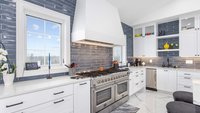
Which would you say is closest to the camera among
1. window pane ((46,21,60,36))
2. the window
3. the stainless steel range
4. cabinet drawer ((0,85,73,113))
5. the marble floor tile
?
cabinet drawer ((0,85,73,113))

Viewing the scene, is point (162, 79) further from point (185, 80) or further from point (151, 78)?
point (185, 80)

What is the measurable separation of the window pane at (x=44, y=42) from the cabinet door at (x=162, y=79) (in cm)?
356

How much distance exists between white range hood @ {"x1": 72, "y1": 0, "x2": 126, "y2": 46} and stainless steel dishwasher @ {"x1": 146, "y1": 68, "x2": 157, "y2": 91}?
7.11 ft

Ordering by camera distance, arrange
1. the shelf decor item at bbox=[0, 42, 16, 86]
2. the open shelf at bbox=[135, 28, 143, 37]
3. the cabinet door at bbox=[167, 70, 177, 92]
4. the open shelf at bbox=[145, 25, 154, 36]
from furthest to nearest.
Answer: the open shelf at bbox=[135, 28, 143, 37] < the open shelf at bbox=[145, 25, 154, 36] < the cabinet door at bbox=[167, 70, 177, 92] < the shelf decor item at bbox=[0, 42, 16, 86]

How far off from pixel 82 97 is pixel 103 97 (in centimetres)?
64

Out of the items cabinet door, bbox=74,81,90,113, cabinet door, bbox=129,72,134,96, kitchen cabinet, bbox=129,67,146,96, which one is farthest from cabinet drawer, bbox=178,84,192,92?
cabinet door, bbox=74,81,90,113

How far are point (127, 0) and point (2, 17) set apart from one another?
121 inches

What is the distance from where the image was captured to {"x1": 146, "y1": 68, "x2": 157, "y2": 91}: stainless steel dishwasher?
430 cm

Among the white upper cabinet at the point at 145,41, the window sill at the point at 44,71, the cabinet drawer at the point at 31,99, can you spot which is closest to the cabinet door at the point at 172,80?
the white upper cabinet at the point at 145,41

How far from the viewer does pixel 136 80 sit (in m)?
3.83

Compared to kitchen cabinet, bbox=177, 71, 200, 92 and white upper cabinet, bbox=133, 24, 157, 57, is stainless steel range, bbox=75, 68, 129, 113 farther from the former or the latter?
white upper cabinet, bbox=133, 24, 157, 57

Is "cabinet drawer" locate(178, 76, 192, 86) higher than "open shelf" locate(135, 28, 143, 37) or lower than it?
lower

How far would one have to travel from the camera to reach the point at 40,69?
82.6 inches

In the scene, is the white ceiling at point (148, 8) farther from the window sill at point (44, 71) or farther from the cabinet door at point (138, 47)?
the window sill at point (44, 71)
